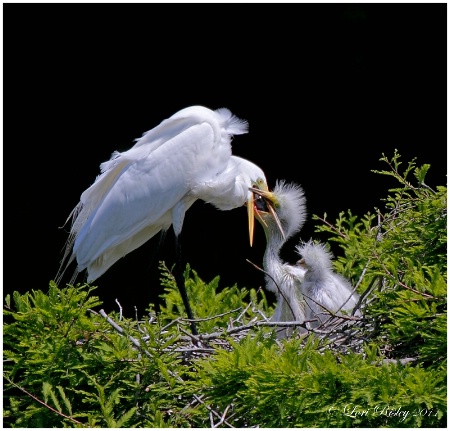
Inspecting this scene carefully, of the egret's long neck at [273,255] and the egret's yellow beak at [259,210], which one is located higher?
the egret's yellow beak at [259,210]

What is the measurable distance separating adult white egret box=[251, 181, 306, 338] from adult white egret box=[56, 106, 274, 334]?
0.19 feet

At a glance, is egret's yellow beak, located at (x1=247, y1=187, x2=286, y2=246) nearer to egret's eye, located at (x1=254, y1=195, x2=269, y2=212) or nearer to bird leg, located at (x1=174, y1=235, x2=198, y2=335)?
egret's eye, located at (x1=254, y1=195, x2=269, y2=212)

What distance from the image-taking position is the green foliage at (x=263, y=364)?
207cm

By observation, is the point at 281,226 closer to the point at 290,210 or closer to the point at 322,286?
the point at 290,210

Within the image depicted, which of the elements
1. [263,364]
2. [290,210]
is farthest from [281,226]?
[263,364]

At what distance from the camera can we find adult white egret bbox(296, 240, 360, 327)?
9.44 ft

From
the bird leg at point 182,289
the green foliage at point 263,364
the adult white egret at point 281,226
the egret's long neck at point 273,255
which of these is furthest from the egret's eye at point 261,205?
the green foliage at point 263,364

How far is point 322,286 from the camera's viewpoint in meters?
2.93

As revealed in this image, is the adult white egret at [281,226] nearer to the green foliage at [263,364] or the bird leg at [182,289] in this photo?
the bird leg at [182,289]

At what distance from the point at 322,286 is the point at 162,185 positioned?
0.74 meters

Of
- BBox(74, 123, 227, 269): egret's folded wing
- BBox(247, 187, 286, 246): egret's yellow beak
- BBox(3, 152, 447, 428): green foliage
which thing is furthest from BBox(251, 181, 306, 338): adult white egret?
BBox(3, 152, 447, 428): green foliage

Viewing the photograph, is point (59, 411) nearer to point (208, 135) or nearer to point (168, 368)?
point (168, 368)

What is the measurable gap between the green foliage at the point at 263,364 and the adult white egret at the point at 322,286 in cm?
20

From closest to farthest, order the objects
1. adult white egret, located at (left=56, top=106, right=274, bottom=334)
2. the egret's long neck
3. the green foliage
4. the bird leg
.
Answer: the green foliage
the bird leg
the egret's long neck
adult white egret, located at (left=56, top=106, right=274, bottom=334)
